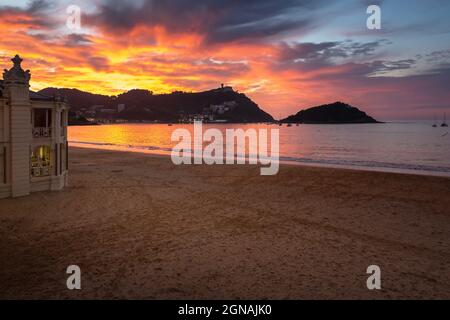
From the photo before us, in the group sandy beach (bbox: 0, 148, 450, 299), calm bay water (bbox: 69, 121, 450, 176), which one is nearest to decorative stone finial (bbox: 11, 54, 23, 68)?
sandy beach (bbox: 0, 148, 450, 299)

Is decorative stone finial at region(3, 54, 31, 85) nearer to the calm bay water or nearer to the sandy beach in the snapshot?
the sandy beach

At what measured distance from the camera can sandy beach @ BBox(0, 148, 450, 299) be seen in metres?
8.28

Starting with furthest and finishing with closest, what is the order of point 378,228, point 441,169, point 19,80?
point 441,169, point 19,80, point 378,228

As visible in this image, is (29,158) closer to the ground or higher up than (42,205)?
higher up

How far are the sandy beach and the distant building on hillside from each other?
1.07 metres

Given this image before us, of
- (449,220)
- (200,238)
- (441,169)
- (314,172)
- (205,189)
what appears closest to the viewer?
(200,238)

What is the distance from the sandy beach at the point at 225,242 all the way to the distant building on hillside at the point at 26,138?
3.52 ft

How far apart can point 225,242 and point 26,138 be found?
12.8 meters

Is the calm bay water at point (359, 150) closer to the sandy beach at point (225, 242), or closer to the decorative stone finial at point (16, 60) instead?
the sandy beach at point (225, 242)

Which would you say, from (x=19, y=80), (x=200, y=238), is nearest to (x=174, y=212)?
(x=200, y=238)

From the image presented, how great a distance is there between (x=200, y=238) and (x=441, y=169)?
36.1 meters

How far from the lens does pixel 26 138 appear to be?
56.4 feet

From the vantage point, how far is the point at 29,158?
17.6 meters
